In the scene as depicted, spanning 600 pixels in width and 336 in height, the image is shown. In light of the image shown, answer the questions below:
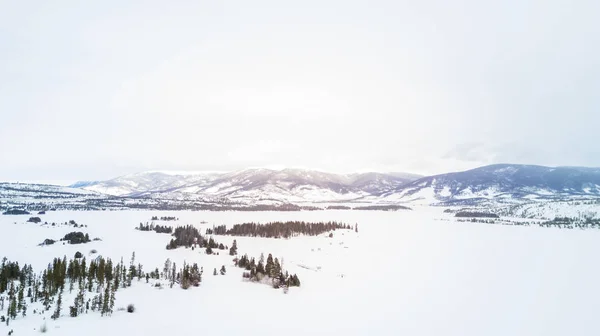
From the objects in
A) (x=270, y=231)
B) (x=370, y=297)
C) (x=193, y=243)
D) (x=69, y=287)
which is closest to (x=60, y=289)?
(x=69, y=287)

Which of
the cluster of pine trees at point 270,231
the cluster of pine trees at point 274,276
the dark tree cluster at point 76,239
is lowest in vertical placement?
the cluster of pine trees at point 270,231

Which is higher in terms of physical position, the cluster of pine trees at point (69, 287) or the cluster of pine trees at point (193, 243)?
the cluster of pine trees at point (69, 287)

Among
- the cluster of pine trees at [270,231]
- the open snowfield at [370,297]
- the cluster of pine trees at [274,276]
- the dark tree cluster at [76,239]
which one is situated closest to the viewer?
the open snowfield at [370,297]

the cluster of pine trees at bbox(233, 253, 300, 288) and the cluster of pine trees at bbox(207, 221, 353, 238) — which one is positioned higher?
the cluster of pine trees at bbox(233, 253, 300, 288)

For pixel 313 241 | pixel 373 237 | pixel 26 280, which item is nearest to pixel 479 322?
pixel 26 280

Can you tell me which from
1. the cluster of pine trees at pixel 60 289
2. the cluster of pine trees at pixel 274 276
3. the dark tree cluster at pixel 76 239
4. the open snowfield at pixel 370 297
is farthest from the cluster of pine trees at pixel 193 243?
the cluster of pine trees at pixel 60 289

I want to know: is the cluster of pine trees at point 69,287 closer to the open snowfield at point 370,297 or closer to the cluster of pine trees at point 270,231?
the open snowfield at point 370,297

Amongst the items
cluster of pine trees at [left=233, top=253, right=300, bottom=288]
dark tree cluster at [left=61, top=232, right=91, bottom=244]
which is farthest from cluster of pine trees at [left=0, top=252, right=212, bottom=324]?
dark tree cluster at [left=61, top=232, right=91, bottom=244]

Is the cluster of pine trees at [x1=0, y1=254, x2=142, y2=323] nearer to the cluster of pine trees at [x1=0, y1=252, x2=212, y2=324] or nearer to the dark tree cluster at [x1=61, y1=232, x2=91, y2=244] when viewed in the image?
the cluster of pine trees at [x1=0, y1=252, x2=212, y2=324]

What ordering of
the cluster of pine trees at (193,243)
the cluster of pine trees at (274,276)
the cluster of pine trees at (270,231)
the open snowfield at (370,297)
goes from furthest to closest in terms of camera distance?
the cluster of pine trees at (270,231) < the cluster of pine trees at (193,243) < the cluster of pine trees at (274,276) < the open snowfield at (370,297)

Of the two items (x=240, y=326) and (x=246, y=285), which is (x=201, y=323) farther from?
(x=246, y=285)

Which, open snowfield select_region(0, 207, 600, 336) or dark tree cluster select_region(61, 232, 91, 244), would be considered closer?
open snowfield select_region(0, 207, 600, 336)
